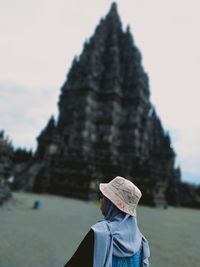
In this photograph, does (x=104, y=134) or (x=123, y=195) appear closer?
(x=123, y=195)

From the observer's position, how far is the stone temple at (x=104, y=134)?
1906 cm

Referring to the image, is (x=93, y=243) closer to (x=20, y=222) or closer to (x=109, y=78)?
(x=20, y=222)

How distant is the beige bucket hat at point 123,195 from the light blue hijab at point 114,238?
2.3 inches

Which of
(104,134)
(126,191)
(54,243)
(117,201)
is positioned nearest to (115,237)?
(117,201)

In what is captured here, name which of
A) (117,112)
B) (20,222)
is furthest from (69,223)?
(117,112)

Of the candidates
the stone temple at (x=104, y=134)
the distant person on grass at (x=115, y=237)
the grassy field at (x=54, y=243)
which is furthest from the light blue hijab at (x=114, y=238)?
the stone temple at (x=104, y=134)

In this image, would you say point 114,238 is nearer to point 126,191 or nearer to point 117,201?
point 117,201

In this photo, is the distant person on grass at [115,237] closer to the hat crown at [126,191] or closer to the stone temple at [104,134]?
the hat crown at [126,191]

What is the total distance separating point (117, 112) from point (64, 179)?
35.7 feet

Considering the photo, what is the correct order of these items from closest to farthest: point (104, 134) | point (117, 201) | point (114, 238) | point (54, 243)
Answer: point (114, 238) < point (117, 201) < point (54, 243) < point (104, 134)

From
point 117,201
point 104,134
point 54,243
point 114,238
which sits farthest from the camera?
point 104,134

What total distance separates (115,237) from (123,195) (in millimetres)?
353

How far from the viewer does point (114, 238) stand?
5.47 ft

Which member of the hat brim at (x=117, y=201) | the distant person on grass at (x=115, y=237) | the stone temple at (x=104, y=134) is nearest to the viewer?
the distant person on grass at (x=115, y=237)
